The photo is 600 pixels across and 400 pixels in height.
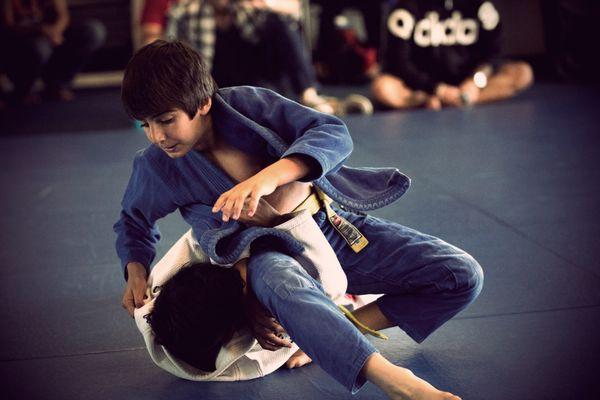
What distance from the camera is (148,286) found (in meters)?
1.78

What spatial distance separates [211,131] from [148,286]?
39 cm

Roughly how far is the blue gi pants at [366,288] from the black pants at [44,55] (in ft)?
18.6

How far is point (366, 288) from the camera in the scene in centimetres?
178

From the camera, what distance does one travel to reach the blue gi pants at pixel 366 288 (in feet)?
4.60

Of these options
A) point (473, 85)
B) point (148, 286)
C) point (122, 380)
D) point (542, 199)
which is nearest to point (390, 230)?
point (148, 286)

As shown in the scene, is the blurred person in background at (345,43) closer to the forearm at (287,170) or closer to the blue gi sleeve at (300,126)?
the blue gi sleeve at (300,126)

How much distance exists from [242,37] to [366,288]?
4.00 meters

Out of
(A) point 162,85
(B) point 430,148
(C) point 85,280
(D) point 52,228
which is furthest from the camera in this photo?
(B) point 430,148

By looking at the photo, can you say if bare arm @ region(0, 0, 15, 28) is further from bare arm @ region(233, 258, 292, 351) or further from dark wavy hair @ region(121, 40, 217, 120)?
bare arm @ region(233, 258, 292, 351)

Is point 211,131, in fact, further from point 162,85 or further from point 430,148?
point 430,148

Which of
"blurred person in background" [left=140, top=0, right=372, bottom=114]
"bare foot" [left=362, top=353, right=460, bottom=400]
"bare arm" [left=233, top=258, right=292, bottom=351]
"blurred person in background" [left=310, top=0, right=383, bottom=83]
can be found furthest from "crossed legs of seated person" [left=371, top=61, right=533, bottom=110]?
"bare foot" [left=362, top=353, right=460, bottom=400]

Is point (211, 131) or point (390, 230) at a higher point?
point (211, 131)

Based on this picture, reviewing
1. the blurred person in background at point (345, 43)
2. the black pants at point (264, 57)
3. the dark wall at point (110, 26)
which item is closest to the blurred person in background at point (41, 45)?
the dark wall at point (110, 26)

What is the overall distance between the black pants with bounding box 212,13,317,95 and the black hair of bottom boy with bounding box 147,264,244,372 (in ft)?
12.9
